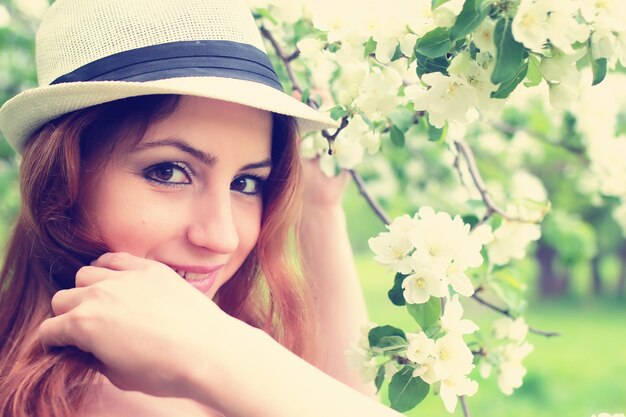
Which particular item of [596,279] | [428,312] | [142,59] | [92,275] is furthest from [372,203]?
[596,279]

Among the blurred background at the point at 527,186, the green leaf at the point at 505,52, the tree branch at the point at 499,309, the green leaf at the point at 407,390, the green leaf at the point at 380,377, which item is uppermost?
the green leaf at the point at 505,52

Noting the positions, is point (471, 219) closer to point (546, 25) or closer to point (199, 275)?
point (199, 275)

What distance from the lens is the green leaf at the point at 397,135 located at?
1.71m

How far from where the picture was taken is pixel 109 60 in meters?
1.47

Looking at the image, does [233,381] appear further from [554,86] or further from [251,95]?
[554,86]

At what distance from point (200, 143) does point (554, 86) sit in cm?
67


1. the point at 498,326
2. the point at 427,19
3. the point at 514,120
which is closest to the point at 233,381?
the point at 427,19

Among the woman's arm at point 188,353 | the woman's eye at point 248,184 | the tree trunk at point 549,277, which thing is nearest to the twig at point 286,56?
the woman's eye at point 248,184

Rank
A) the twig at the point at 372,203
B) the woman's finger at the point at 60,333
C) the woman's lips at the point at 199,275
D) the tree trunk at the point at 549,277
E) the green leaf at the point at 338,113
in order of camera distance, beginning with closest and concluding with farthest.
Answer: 1. the woman's finger at the point at 60,333
2. the woman's lips at the point at 199,275
3. the green leaf at the point at 338,113
4. the twig at the point at 372,203
5. the tree trunk at the point at 549,277

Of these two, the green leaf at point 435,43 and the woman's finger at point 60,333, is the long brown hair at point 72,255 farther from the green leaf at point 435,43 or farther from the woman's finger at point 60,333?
the green leaf at point 435,43

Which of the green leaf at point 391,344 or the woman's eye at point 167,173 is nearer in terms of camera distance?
the green leaf at point 391,344

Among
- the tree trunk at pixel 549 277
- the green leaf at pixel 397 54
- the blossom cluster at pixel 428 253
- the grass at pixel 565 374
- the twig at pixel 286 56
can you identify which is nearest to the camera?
the blossom cluster at pixel 428 253

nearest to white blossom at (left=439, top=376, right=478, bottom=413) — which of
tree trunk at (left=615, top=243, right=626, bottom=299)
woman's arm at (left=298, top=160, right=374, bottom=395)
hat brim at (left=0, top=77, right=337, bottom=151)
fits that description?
hat brim at (left=0, top=77, right=337, bottom=151)

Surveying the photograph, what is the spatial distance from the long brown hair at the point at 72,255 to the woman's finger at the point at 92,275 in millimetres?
123
